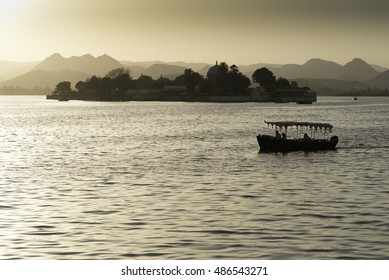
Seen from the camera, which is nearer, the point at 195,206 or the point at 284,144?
the point at 195,206

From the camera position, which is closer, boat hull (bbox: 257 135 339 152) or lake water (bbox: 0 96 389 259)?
lake water (bbox: 0 96 389 259)

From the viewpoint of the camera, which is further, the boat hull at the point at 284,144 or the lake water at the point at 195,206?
the boat hull at the point at 284,144

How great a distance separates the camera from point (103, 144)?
96.4 metres

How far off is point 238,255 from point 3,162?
48627 millimetres

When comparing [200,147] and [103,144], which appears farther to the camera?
[103,144]

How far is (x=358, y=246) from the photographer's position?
89.9ft

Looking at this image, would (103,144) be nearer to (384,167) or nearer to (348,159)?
(348,159)

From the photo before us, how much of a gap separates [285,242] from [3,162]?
4736 centimetres
